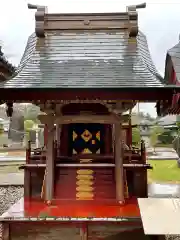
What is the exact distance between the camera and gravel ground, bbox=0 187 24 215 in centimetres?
1071

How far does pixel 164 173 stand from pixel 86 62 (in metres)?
9.75

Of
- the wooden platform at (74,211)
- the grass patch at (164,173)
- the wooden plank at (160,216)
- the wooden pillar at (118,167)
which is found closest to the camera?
the wooden plank at (160,216)

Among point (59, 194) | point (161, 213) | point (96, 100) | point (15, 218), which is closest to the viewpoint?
point (161, 213)

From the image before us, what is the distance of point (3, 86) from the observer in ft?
21.2

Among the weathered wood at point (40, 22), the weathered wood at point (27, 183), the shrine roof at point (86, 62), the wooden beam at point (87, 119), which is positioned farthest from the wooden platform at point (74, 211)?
the weathered wood at point (40, 22)

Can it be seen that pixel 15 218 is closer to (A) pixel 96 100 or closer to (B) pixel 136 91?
(A) pixel 96 100

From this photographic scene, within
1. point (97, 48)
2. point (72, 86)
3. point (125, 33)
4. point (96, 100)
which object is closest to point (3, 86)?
point (72, 86)

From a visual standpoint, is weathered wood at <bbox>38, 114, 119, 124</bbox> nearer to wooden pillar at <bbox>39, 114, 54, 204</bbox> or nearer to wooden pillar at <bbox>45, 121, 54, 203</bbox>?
wooden pillar at <bbox>39, 114, 54, 204</bbox>

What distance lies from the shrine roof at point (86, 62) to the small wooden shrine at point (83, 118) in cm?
2

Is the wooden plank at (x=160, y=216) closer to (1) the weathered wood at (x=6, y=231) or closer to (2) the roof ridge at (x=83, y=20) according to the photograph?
(1) the weathered wood at (x=6, y=231)

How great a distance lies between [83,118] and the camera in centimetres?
718

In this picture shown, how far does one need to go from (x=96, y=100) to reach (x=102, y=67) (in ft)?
2.41

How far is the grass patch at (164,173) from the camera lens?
1388cm

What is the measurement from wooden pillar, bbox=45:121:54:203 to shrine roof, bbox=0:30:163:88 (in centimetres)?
103
